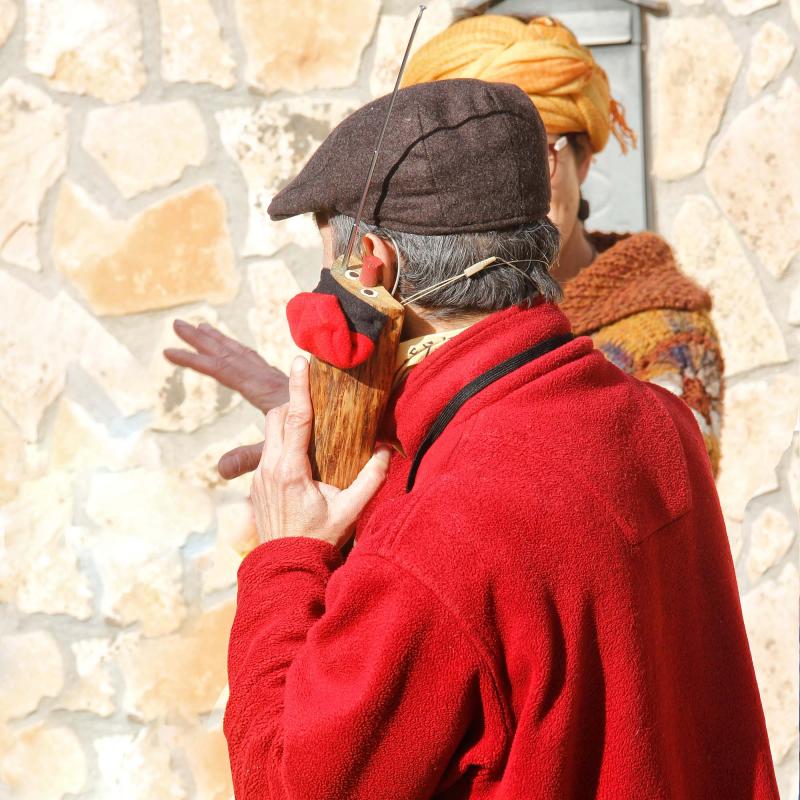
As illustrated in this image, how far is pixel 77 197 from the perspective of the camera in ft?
9.09

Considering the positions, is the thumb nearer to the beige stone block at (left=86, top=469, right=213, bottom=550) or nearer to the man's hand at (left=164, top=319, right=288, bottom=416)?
the man's hand at (left=164, top=319, right=288, bottom=416)

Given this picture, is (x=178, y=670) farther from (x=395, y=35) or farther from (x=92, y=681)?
(x=395, y=35)

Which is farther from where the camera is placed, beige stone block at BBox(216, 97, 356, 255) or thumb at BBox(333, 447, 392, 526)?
beige stone block at BBox(216, 97, 356, 255)

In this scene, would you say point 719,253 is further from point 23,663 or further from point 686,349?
point 23,663

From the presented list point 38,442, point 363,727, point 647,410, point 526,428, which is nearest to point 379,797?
point 363,727

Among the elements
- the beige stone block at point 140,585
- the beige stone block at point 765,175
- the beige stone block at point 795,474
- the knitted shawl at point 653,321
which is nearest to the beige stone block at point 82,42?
the beige stone block at point 140,585

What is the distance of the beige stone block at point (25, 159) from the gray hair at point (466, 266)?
1.77m

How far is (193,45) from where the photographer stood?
9.05ft

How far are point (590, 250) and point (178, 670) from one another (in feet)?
5.21

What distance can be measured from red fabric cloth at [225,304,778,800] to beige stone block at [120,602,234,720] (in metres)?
1.70

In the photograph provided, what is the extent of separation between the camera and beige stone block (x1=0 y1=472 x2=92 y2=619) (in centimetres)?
279

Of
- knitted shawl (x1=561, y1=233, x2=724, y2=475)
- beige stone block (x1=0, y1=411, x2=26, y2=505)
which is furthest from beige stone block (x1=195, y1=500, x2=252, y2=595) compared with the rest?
knitted shawl (x1=561, y1=233, x2=724, y2=475)

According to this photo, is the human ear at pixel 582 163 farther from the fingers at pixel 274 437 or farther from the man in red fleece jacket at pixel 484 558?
the fingers at pixel 274 437

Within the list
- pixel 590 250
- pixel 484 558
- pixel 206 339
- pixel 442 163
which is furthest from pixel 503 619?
pixel 590 250
